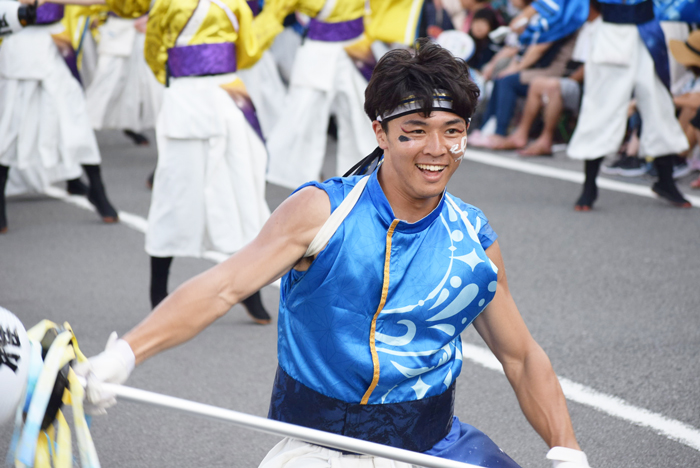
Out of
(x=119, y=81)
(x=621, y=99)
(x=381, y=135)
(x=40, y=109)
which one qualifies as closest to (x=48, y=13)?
(x=40, y=109)

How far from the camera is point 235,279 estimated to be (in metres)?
2.02

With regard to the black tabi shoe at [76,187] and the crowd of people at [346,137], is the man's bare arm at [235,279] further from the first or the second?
the black tabi shoe at [76,187]

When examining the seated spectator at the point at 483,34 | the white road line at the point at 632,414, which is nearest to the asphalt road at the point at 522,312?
the white road line at the point at 632,414

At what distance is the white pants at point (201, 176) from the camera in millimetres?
4359

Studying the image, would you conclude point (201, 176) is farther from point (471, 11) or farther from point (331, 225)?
point (471, 11)

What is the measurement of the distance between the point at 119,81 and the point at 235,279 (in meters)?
6.83

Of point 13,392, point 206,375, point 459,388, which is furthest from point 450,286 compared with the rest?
point 206,375

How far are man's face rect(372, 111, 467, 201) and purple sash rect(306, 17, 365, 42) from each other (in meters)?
Result: 4.24

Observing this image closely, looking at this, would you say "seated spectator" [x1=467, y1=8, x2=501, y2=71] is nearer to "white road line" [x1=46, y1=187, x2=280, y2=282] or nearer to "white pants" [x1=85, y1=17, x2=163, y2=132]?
"white pants" [x1=85, y1=17, x2=163, y2=132]

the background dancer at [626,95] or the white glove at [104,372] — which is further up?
the white glove at [104,372]

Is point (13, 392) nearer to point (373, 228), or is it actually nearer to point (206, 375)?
point (373, 228)

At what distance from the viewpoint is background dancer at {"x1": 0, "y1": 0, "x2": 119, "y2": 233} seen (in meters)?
5.95

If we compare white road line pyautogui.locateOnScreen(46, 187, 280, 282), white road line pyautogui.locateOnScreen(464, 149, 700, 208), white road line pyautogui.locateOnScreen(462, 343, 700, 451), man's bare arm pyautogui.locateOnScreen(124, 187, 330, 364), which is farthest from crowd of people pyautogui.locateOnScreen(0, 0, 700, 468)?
white road line pyautogui.locateOnScreen(462, 343, 700, 451)

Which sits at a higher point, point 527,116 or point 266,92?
point 266,92
